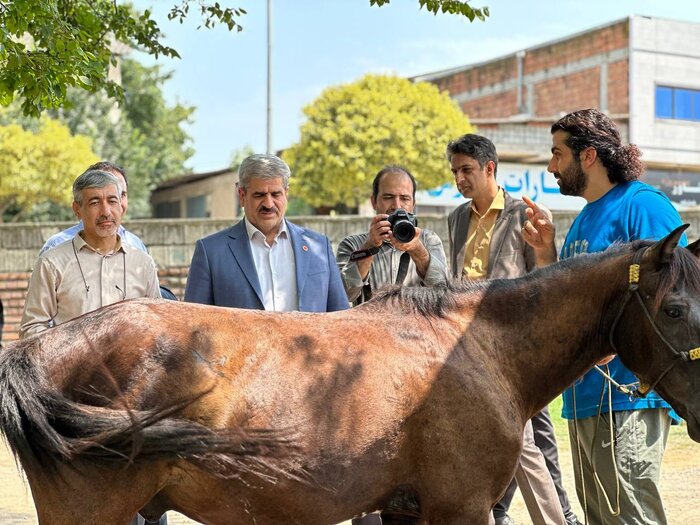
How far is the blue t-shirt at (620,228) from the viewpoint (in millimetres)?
4301

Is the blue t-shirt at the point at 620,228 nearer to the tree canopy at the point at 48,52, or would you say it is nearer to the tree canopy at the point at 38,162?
the tree canopy at the point at 48,52

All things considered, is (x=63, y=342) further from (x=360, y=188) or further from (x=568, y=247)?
(x=360, y=188)

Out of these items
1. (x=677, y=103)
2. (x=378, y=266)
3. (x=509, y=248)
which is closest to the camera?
(x=378, y=266)

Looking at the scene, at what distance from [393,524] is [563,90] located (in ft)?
140

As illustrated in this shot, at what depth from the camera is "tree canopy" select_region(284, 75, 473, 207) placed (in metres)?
30.3

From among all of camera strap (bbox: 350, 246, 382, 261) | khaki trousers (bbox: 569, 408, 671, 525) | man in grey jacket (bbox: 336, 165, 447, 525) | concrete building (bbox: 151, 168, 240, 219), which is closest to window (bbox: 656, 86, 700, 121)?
concrete building (bbox: 151, 168, 240, 219)

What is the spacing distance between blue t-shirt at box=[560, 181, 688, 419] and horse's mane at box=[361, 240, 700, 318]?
36 cm

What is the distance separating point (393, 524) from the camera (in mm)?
3840

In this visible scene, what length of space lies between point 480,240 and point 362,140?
24.6 m

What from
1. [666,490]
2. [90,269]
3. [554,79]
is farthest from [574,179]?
[554,79]

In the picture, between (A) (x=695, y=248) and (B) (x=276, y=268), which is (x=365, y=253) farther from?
(A) (x=695, y=248)

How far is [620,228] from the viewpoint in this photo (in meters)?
4.39

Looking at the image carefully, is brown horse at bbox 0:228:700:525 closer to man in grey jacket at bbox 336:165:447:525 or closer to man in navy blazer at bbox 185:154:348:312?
man in navy blazer at bbox 185:154:348:312

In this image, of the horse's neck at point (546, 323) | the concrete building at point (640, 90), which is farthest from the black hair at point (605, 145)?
the concrete building at point (640, 90)
